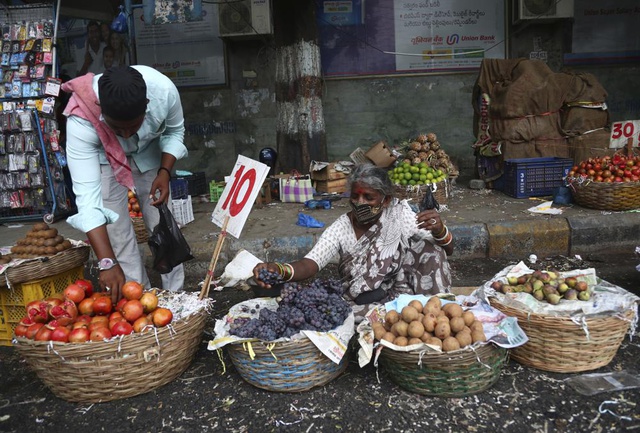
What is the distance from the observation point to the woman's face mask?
321cm

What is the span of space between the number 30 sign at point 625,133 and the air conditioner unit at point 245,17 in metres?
5.35

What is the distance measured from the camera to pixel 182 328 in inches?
116

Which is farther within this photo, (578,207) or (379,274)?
(578,207)

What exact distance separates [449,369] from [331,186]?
5150 mm

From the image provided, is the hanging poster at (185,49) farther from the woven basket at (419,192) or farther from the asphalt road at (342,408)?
the asphalt road at (342,408)

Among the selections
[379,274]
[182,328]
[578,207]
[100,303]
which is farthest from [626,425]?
[578,207]

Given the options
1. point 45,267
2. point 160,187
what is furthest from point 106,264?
point 45,267

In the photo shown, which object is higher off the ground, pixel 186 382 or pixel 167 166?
pixel 167 166

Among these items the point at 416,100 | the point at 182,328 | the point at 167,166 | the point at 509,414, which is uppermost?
the point at 416,100

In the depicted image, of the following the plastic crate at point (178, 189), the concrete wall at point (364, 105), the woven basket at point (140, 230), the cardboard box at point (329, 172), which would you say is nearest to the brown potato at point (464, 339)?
the woven basket at point (140, 230)

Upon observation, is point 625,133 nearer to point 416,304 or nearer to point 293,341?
point 416,304

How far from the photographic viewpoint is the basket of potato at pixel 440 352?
8.54 feet

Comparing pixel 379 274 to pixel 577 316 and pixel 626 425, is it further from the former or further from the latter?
pixel 626 425

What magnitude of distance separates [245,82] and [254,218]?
3800 millimetres
